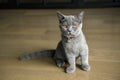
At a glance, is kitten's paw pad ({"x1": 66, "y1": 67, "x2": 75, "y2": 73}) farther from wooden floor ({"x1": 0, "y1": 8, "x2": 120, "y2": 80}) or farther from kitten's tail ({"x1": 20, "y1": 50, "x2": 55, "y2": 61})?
kitten's tail ({"x1": 20, "y1": 50, "x2": 55, "y2": 61})

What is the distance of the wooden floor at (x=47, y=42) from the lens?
1776mm

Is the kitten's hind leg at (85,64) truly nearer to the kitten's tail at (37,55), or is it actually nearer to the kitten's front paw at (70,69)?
the kitten's front paw at (70,69)

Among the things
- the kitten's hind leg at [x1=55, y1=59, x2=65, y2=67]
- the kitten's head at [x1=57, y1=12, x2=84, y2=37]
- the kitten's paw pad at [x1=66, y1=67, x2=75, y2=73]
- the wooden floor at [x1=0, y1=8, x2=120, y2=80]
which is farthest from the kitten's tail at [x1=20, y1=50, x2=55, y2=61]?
the kitten's head at [x1=57, y1=12, x2=84, y2=37]

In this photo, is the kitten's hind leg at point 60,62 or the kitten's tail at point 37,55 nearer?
the kitten's hind leg at point 60,62

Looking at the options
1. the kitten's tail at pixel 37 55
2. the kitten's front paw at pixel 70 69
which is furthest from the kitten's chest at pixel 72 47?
the kitten's tail at pixel 37 55

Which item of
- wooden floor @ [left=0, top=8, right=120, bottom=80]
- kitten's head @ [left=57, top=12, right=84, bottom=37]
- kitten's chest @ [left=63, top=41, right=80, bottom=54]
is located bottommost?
wooden floor @ [left=0, top=8, right=120, bottom=80]

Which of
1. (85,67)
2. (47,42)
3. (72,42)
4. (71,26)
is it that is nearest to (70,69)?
(85,67)

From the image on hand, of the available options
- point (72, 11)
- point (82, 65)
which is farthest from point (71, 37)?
point (72, 11)

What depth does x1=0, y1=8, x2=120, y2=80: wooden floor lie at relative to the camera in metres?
1.78

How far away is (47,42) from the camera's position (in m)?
2.32

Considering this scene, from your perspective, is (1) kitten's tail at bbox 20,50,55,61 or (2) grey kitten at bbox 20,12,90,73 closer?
(2) grey kitten at bbox 20,12,90,73

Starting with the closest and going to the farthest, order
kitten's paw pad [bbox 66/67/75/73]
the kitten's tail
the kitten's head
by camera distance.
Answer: the kitten's head → kitten's paw pad [bbox 66/67/75/73] → the kitten's tail

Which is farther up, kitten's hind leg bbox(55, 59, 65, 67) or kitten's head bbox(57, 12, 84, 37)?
kitten's head bbox(57, 12, 84, 37)

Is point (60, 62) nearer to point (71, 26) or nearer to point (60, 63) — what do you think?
point (60, 63)
